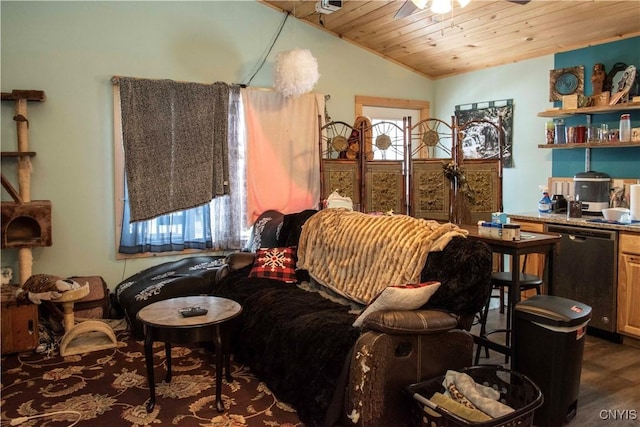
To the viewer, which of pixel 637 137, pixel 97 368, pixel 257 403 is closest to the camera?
pixel 257 403

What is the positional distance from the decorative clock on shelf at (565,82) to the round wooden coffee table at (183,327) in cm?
339

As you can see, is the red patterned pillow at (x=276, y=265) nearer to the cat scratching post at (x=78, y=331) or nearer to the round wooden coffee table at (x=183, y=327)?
the round wooden coffee table at (x=183, y=327)

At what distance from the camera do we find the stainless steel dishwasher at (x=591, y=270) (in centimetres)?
351

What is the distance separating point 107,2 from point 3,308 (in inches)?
98.9

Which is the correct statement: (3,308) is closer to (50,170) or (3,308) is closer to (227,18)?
(50,170)

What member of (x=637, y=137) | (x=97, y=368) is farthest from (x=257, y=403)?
(x=637, y=137)

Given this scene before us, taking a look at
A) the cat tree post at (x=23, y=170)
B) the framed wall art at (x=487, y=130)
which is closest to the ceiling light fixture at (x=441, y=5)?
the framed wall art at (x=487, y=130)

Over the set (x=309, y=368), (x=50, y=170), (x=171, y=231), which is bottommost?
(x=309, y=368)

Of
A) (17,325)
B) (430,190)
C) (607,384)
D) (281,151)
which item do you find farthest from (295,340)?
(281,151)

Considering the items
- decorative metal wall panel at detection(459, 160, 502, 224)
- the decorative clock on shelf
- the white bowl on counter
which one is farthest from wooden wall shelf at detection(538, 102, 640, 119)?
the white bowl on counter

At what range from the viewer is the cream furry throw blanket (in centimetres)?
269

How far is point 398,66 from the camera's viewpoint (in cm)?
539

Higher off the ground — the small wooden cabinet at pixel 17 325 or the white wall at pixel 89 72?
the white wall at pixel 89 72

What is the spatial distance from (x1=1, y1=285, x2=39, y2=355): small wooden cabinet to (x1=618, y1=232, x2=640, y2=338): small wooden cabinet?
13.3 ft
